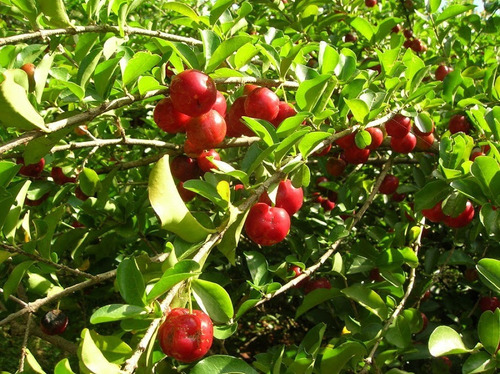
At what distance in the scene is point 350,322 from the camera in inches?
60.8

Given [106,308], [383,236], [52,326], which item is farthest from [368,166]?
[106,308]

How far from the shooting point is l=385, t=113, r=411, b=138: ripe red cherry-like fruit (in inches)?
67.2

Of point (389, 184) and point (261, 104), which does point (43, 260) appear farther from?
point (389, 184)

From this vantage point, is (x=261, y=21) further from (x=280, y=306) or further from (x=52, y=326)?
(x=52, y=326)

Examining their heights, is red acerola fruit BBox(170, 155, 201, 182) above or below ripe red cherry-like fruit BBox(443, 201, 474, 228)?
above

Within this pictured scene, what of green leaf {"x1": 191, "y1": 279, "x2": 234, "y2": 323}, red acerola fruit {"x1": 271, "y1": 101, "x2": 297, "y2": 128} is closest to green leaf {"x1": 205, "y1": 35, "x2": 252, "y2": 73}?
red acerola fruit {"x1": 271, "y1": 101, "x2": 297, "y2": 128}

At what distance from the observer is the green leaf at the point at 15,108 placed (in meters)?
0.91

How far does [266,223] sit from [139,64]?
0.46 meters

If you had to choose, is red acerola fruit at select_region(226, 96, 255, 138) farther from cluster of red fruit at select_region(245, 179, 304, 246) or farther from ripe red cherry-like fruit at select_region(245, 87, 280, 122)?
cluster of red fruit at select_region(245, 179, 304, 246)

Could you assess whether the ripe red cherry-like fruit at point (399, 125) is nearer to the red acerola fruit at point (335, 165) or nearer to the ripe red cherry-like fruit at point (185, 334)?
the red acerola fruit at point (335, 165)

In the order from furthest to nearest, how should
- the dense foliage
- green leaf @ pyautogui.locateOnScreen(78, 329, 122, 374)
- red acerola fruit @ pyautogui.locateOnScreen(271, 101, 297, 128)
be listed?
red acerola fruit @ pyautogui.locateOnScreen(271, 101, 297, 128) → the dense foliage → green leaf @ pyautogui.locateOnScreen(78, 329, 122, 374)

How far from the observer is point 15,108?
0.92 m

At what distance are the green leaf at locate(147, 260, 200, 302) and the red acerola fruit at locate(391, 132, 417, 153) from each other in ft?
3.62

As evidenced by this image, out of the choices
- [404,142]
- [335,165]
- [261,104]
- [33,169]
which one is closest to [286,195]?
[261,104]
